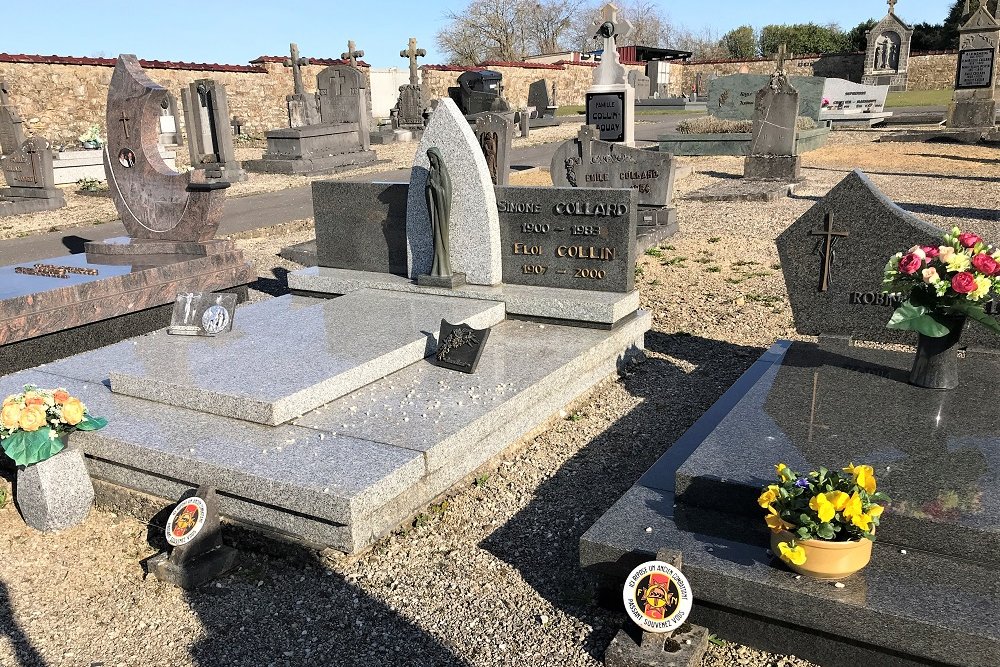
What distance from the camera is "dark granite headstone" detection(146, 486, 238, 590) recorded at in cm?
384

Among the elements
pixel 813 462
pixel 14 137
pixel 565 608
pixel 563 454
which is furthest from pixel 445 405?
pixel 14 137

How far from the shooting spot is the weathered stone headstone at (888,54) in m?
42.4

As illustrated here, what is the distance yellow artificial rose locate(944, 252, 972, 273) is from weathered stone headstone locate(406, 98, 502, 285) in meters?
3.68

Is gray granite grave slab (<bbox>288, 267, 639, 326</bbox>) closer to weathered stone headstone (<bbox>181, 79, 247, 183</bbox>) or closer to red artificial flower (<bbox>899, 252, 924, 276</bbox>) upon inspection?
red artificial flower (<bbox>899, 252, 924, 276</bbox>)

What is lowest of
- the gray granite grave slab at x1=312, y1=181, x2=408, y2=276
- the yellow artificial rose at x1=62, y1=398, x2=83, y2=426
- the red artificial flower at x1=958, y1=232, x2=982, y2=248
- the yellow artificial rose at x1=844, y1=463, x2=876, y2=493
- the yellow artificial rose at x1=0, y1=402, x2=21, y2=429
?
the yellow artificial rose at x1=62, y1=398, x2=83, y2=426

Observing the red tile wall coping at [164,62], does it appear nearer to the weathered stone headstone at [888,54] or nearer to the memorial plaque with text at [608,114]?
the memorial plaque with text at [608,114]

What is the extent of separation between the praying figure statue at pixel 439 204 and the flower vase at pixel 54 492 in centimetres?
348

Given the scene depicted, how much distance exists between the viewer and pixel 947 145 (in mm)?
21000

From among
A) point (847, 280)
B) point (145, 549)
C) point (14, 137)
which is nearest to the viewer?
point (145, 549)

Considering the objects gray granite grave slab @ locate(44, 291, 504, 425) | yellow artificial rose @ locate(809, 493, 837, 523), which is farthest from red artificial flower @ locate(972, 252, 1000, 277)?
gray granite grave slab @ locate(44, 291, 504, 425)

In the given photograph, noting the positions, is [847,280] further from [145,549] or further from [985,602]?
[145,549]

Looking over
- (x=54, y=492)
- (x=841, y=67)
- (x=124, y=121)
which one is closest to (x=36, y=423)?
(x=54, y=492)

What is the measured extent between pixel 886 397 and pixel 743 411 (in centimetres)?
87

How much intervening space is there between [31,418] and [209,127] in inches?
671
